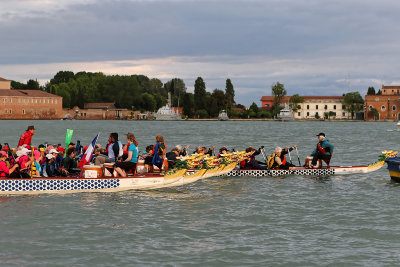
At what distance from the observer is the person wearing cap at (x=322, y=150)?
25.8m

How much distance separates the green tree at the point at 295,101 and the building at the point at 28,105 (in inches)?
2983

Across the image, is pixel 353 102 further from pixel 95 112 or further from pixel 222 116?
pixel 95 112

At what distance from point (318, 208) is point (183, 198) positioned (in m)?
4.85

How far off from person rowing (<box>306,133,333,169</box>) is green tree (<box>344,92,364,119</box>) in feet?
537

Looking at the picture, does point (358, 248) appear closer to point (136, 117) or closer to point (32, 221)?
point (32, 221)

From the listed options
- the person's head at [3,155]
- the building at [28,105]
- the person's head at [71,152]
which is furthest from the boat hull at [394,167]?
the building at [28,105]

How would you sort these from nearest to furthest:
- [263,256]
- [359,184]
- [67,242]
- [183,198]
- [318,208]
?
[263,256]
[67,242]
[318,208]
[183,198]
[359,184]

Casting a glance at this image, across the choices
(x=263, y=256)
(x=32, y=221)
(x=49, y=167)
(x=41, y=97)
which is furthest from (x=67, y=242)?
(x=41, y=97)

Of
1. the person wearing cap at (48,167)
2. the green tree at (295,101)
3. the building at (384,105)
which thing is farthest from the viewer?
the green tree at (295,101)

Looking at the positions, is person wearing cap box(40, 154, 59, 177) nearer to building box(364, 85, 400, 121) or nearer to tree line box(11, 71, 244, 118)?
tree line box(11, 71, 244, 118)

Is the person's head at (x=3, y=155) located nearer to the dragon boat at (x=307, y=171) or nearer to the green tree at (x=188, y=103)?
the dragon boat at (x=307, y=171)

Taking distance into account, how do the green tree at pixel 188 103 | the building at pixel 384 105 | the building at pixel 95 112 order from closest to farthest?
1. the green tree at pixel 188 103
2. the building at pixel 384 105
3. the building at pixel 95 112

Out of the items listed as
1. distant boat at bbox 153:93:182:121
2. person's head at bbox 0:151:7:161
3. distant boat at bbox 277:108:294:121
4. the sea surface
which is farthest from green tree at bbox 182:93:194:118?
person's head at bbox 0:151:7:161

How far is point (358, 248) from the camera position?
46.5ft
